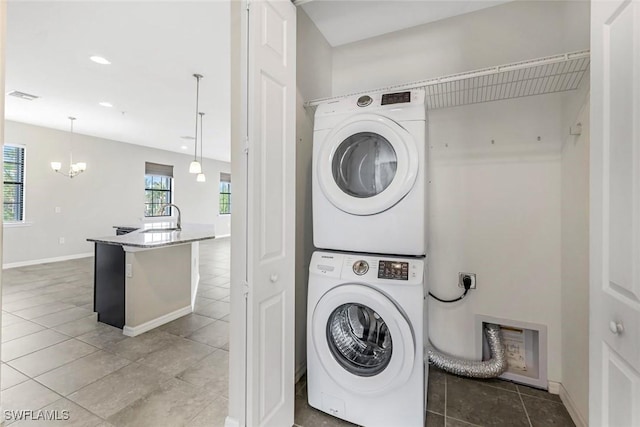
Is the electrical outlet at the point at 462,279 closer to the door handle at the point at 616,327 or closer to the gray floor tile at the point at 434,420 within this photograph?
the gray floor tile at the point at 434,420

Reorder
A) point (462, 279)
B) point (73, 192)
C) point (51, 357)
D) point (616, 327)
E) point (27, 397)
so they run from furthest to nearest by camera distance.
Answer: point (73, 192)
point (51, 357)
point (462, 279)
point (27, 397)
point (616, 327)

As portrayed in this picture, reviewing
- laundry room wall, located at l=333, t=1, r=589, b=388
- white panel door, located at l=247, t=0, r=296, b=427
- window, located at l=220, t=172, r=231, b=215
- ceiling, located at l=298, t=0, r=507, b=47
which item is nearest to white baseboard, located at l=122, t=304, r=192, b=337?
white panel door, located at l=247, t=0, r=296, b=427

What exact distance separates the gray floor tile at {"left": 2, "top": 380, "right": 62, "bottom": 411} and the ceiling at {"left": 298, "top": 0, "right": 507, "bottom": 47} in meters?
2.96

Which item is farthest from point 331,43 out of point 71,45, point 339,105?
point 71,45

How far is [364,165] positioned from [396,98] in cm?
39

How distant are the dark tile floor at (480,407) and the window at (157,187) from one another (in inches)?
277

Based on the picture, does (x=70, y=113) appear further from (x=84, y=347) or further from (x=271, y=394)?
(x=271, y=394)

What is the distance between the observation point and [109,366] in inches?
82.9

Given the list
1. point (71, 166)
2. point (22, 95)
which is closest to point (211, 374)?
point (22, 95)

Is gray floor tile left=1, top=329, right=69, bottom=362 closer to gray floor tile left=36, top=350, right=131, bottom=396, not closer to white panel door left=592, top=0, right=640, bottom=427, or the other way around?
gray floor tile left=36, top=350, right=131, bottom=396

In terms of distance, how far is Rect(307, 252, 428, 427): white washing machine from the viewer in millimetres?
1386

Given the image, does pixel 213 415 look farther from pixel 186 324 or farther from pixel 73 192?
pixel 73 192

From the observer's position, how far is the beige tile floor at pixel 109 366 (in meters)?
1.66

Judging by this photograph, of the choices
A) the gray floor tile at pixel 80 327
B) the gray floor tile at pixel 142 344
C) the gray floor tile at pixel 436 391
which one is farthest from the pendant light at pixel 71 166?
the gray floor tile at pixel 436 391
